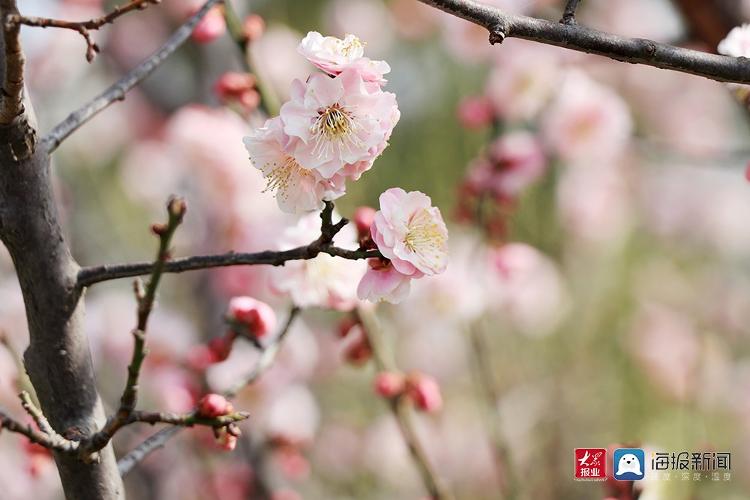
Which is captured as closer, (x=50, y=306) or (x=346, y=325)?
(x=50, y=306)

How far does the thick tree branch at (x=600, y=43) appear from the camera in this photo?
584 mm

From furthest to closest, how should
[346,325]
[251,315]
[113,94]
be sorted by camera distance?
[346,325], [251,315], [113,94]

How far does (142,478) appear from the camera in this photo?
6.53 ft

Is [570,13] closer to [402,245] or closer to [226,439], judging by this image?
[402,245]

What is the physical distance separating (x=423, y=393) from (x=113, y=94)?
0.54 metres

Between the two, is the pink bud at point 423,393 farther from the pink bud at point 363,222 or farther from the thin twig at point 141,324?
the thin twig at point 141,324

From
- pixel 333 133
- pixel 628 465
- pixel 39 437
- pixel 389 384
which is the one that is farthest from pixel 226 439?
pixel 628 465

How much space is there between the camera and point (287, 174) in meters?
0.67

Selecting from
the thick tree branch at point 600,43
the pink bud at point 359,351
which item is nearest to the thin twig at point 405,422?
the pink bud at point 359,351

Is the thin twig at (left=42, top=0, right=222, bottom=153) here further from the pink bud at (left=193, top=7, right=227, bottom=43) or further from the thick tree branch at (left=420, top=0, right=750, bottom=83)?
the thick tree branch at (left=420, top=0, right=750, bottom=83)

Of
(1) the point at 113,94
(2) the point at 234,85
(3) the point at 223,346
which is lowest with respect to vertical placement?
(3) the point at 223,346

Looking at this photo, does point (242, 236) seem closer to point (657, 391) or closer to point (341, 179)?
point (341, 179)

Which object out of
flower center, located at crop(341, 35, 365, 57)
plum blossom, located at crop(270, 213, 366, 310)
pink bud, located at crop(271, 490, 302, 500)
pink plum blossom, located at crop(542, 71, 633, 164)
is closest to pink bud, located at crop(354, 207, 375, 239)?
plum blossom, located at crop(270, 213, 366, 310)
